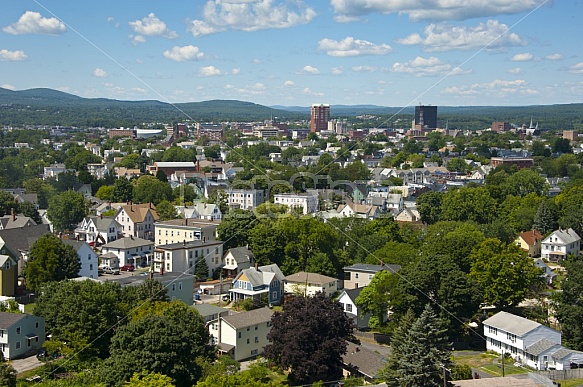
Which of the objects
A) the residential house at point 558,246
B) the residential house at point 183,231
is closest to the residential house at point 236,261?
the residential house at point 183,231

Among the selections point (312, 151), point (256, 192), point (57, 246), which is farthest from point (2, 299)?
point (312, 151)

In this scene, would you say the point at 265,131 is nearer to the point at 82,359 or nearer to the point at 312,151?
the point at 312,151

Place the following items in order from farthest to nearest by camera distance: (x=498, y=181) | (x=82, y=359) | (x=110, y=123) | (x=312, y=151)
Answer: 1. (x=110, y=123)
2. (x=312, y=151)
3. (x=498, y=181)
4. (x=82, y=359)

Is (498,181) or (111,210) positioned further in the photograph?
(498,181)

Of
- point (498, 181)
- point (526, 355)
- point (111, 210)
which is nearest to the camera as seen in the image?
point (526, 355)

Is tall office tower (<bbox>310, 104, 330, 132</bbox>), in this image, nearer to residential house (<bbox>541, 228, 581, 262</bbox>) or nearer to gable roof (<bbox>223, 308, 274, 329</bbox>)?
residential house (<bbox>541, 228, 581, 262</bbox>)

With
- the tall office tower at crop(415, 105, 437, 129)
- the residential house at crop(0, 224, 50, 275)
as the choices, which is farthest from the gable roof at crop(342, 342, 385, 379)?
the tall office tower at crop(415, 105, 437, 129)
